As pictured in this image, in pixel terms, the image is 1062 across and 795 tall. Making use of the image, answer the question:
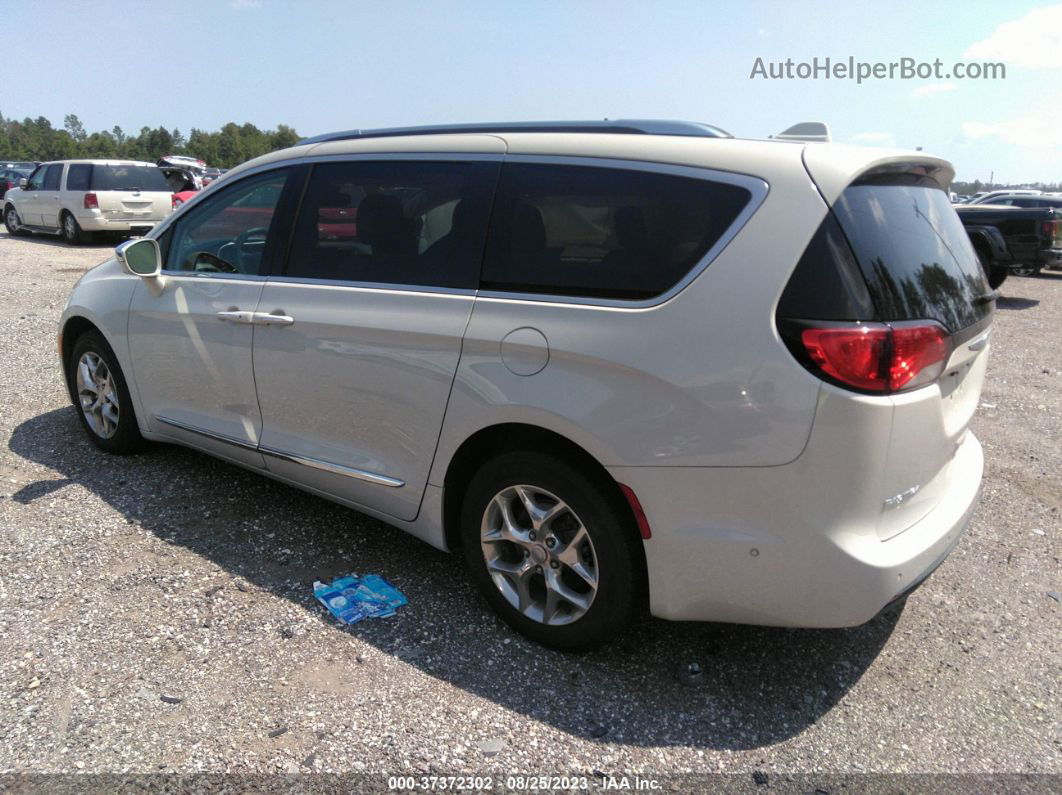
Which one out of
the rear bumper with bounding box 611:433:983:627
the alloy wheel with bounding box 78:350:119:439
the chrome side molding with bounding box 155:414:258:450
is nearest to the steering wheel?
the chrome side molding with bounding box 155:414:258:450

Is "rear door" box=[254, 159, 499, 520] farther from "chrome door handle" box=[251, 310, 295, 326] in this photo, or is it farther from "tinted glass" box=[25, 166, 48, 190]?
"tinted glass" box=[25, 166, 48, 190]

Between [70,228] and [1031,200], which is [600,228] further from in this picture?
[1031,200]

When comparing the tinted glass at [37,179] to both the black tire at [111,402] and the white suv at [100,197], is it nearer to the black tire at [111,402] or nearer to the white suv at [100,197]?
the white suv at [100,197]

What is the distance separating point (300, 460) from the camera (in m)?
3.62

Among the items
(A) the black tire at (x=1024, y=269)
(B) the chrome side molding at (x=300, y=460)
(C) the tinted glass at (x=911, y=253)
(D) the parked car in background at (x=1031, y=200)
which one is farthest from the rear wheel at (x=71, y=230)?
(D) the parked car in background at (x=1031, y=200)

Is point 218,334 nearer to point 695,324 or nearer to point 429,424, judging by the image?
point 429,424

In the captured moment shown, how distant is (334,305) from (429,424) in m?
0.71

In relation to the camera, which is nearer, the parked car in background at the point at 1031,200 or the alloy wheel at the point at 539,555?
the alloy wheel at the point at 539,555

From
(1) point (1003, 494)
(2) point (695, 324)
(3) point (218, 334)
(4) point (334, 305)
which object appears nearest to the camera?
(2) point (695, 324)

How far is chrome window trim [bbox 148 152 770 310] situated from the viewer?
248cm

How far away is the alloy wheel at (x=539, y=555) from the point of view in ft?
9.29

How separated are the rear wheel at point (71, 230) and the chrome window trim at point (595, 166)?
52.6ft

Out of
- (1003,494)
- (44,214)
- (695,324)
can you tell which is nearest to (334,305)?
(695,324)

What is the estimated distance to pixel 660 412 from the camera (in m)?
2.50
